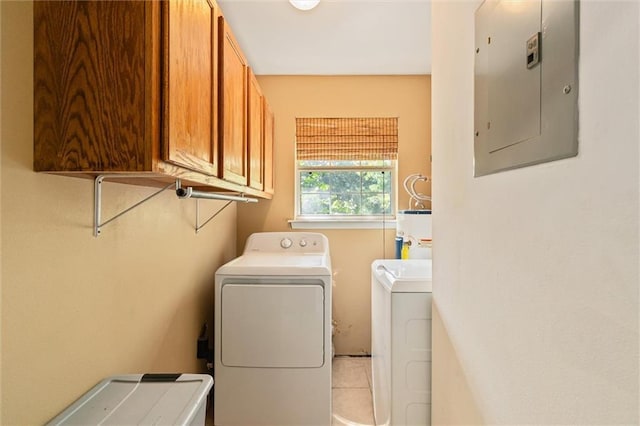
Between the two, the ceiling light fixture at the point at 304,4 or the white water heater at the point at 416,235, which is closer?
the ceiling light fixture at the point at 304,4

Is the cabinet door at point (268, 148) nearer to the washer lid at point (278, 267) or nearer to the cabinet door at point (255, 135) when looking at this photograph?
the cabinet door at point (255, 135)

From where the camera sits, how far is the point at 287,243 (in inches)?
108

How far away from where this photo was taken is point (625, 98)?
1.67 ft

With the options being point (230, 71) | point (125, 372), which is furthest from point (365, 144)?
point (125, 372)

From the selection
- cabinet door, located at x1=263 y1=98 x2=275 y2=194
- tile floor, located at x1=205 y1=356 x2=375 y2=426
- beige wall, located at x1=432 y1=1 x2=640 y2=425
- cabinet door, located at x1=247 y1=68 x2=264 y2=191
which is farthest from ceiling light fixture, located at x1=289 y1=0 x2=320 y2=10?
tile floor, located at x1=205 y1=356 x2=375 y2=426

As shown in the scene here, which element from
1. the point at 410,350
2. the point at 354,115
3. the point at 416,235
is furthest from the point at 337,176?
the point at 410,350

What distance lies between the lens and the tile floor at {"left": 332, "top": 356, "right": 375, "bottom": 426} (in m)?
2.17

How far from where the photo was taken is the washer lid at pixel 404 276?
1.54m

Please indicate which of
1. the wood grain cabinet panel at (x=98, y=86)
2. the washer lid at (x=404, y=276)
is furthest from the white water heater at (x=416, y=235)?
the wood grain cabinet panel at (x=98, y=86)

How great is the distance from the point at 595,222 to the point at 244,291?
1.69 meters

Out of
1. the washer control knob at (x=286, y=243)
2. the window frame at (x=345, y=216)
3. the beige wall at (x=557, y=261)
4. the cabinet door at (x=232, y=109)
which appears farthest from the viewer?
the window frame at (x=345, y=216)

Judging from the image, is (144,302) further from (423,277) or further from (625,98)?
(625,98)

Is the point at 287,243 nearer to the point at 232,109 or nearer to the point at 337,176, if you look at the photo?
the point at 337,176

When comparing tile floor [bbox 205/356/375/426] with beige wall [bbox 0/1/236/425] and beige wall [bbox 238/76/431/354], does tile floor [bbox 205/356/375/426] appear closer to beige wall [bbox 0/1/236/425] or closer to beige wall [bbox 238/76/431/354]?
beige wall [bbox 238/76/431/354]
